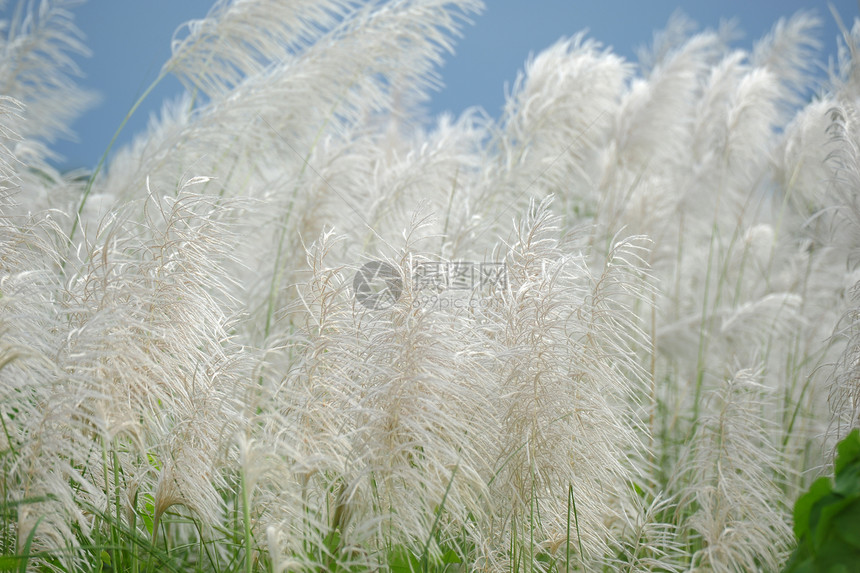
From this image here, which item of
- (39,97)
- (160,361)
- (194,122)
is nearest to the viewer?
(160,361)

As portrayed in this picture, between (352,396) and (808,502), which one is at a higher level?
(352,396)

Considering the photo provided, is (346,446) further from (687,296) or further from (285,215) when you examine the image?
(687,296)

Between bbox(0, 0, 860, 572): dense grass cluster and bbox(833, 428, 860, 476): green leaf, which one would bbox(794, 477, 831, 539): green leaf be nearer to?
bbox(833, 428, 860, 476): green leaf

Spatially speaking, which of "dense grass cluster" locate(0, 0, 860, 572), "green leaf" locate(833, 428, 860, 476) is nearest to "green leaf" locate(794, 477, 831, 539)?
"green leaf" locate(833, 428, 860, 476)

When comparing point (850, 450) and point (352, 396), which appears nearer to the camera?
point (850, 450)

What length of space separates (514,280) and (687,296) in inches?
136

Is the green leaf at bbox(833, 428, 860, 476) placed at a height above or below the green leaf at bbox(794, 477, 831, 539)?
above

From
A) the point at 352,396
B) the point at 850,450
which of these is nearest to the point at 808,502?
the point at 850,450

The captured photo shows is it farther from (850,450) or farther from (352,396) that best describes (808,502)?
(352,396)

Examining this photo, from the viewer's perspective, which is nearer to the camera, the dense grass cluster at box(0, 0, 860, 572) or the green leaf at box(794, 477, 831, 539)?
the green leaf at box(794, 477, 831, 539)

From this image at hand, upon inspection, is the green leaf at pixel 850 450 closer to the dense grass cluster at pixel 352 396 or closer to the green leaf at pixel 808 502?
the green leaf at pixel 808 502

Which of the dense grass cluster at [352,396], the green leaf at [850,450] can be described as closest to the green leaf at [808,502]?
the green leaf at [850,450]

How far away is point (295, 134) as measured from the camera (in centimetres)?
308

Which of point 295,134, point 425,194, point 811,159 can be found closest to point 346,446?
point 425,194
